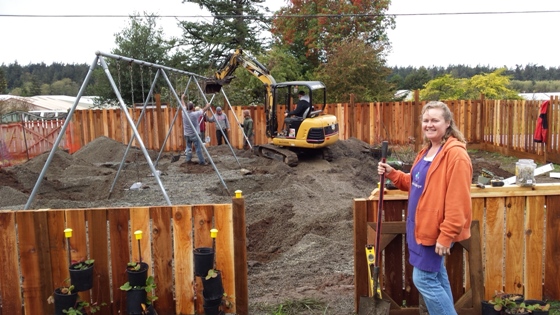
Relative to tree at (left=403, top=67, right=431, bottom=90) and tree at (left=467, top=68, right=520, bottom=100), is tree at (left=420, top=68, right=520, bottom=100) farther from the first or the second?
tree at (left=403, top=67, right=431, bottom=90)

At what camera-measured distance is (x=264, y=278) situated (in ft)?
18.8

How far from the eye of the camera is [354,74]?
26.2 metres

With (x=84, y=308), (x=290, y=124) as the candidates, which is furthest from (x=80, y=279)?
(x=290, y=124)

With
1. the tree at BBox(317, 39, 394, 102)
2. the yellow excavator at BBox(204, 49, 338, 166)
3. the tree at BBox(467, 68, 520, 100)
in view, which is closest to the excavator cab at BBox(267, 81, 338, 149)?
the yellow excavator at BBox(204, 49, 338, 166)

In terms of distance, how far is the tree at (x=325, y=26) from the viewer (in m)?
31.8

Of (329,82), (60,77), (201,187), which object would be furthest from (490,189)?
(60,77)

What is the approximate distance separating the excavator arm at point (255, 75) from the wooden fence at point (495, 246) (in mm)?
10951

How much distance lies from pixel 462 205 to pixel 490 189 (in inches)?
48.6

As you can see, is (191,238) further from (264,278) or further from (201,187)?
(201,187)

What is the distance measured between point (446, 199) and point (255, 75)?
13116 millimetres

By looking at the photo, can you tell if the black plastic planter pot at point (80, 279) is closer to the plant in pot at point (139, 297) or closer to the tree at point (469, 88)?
the plant in pot at point (139, 297)

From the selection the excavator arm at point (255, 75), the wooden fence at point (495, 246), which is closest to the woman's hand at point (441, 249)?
the wooden fence at point (495, 246)

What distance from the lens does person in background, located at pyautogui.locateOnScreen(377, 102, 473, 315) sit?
316 centimetres

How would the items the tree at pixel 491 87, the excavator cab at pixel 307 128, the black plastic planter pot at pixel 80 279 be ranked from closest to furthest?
the black plastic planter pot at pixel 80 279 → the excavator cab at pixel 307 128 → the tree at pixel 491 87
